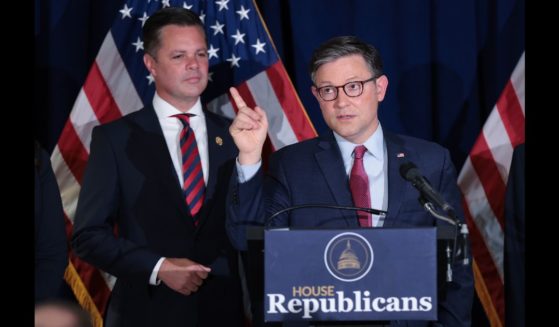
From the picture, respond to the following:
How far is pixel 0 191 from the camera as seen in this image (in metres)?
3.08

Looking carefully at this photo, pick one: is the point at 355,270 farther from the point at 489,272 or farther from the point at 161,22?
the point at 489,272

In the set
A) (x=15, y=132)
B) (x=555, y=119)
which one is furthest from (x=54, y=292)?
(x=555, y=119)

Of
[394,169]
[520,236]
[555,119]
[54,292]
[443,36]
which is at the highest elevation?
[443,36]

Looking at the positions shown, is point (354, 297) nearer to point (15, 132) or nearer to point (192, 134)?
point (192, 134)

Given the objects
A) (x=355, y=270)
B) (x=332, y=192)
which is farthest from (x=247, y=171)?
(x=355, y=270)

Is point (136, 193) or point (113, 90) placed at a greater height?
point (113, 90)

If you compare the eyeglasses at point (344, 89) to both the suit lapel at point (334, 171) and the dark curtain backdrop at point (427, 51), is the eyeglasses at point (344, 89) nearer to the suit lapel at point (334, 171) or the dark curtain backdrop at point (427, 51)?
the suit lapel at point (334, 171)

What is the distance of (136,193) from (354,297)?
1.25 meters

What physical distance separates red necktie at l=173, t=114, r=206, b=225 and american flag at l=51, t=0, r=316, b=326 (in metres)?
0.51

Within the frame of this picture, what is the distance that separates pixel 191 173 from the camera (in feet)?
10.3

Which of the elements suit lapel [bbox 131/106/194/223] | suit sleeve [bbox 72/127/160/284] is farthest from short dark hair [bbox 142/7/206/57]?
suit sleeve [bbox 72/127/160/284]

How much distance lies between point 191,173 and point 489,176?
1388 millimetres

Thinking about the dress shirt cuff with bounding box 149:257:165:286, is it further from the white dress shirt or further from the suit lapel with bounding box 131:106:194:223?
the white dress shirt

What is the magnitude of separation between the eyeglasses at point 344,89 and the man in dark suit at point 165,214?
609mm
